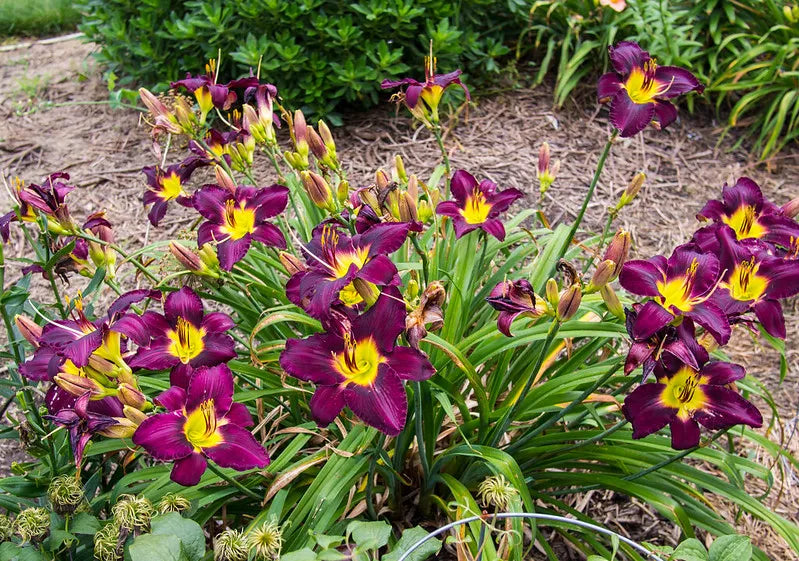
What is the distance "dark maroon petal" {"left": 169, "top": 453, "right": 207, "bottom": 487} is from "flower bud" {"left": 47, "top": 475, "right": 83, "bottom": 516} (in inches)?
9.3

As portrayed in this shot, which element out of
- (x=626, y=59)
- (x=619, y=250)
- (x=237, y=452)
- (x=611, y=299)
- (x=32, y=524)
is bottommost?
(x=32, y=524)

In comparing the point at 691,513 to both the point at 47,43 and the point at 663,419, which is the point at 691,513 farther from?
the point at 47,43

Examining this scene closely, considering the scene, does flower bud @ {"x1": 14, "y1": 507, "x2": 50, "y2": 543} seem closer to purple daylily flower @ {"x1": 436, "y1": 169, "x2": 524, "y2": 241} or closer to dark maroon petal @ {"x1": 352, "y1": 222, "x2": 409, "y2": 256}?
dark maroon petal @ {"x1": 352, "y1": 222, "x2": 409, "y2": 256}

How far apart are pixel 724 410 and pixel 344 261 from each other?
78 cm

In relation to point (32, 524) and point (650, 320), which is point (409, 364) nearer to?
point (650, 320)

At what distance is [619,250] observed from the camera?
1.22 meters

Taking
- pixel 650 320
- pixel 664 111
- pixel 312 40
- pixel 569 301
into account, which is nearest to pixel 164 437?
pixel 569 301

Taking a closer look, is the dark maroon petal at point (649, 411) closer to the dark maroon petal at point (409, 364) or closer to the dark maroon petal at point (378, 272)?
the dark maroon petal at point (409, 364)

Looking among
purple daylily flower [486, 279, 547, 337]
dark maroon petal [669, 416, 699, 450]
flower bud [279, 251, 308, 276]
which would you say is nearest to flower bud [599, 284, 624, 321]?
purple daylily flower [486, 279, 547, 337]

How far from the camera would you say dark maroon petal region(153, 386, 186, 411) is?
117 cm

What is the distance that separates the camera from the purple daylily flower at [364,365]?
44.8 inches

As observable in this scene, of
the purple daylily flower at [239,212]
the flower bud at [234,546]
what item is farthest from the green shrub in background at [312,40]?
the flower bud at [234,546]

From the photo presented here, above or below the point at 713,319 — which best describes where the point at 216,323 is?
below

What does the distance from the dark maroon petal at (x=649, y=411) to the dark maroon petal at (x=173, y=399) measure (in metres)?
0.84
